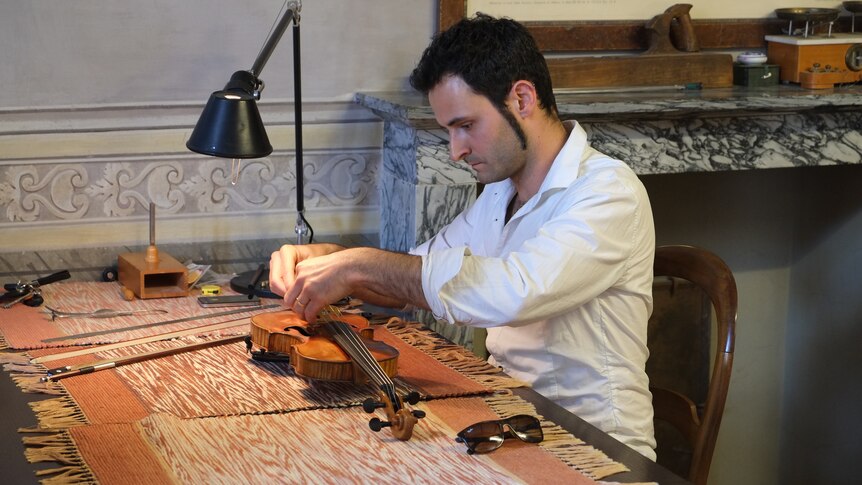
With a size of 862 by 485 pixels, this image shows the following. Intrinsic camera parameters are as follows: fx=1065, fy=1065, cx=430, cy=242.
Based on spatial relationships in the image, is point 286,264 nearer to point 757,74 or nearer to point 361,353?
point 361,353

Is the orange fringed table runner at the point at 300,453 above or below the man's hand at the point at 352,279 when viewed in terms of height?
below

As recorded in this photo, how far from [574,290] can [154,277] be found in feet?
3.97

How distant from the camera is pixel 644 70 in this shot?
320cm

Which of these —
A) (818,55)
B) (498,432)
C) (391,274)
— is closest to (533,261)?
(391,274)

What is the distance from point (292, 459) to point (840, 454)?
3035 mm

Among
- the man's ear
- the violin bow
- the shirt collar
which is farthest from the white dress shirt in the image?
the violin bow

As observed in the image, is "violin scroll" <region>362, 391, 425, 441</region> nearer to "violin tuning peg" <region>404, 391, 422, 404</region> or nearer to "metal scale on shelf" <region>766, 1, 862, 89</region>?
"violin tuning peg" <region>404, 391, 422, 404</region>

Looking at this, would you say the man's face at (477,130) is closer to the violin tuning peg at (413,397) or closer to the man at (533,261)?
the man at (533,261)

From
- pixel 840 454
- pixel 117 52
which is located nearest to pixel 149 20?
pixel 117 52

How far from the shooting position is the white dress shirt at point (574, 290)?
1928mm

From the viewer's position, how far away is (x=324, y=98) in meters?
2.99

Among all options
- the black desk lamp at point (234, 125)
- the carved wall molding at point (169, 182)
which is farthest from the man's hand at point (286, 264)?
the carved wall molding at point (169, 182)

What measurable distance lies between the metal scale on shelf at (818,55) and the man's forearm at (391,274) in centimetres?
178

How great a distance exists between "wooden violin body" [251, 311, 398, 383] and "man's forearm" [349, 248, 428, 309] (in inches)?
4.0
